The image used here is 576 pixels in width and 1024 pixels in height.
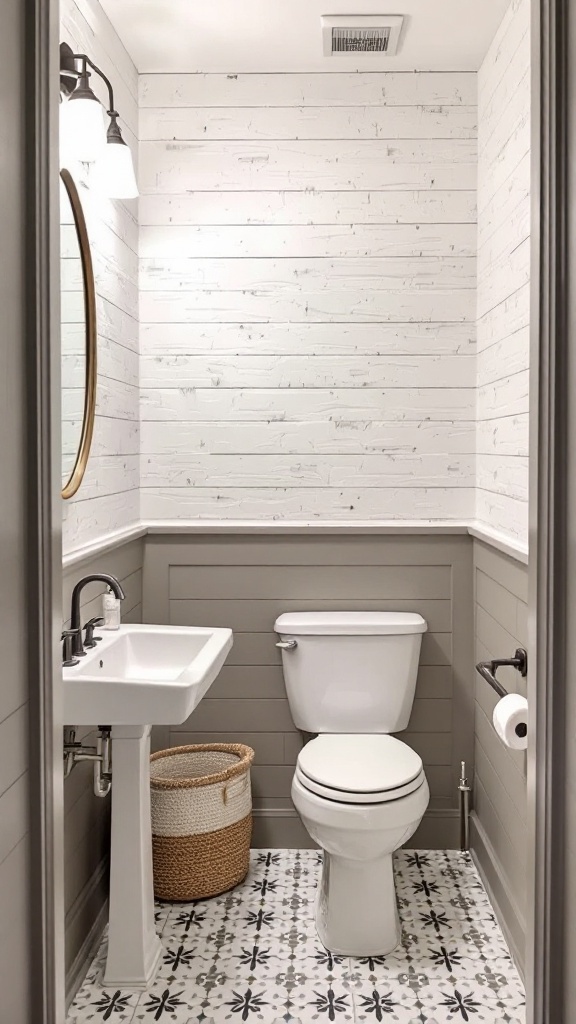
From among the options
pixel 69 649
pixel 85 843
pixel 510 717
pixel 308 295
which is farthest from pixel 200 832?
pixel 308 295

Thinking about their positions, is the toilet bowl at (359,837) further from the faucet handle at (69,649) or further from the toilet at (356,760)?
the faucet handle at (69,649)

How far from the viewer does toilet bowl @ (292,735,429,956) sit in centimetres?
217

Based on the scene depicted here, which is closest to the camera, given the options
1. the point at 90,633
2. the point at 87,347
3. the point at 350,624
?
the point at 90,633

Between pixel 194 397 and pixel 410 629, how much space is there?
1.05m

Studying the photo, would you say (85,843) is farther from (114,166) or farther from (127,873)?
(114,166)

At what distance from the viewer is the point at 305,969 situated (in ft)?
7.17

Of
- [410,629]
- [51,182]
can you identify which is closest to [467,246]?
[410,629]

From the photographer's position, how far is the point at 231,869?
8.36 feet

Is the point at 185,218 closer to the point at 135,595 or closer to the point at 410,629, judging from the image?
the point at 135,595

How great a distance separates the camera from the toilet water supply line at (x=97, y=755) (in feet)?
6.52

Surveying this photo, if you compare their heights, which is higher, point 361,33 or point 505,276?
point 361,33

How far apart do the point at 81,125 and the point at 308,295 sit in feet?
3.37

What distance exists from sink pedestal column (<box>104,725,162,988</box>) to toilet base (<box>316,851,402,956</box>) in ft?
Result: 1.64

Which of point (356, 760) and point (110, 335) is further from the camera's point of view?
point (110, 335)
